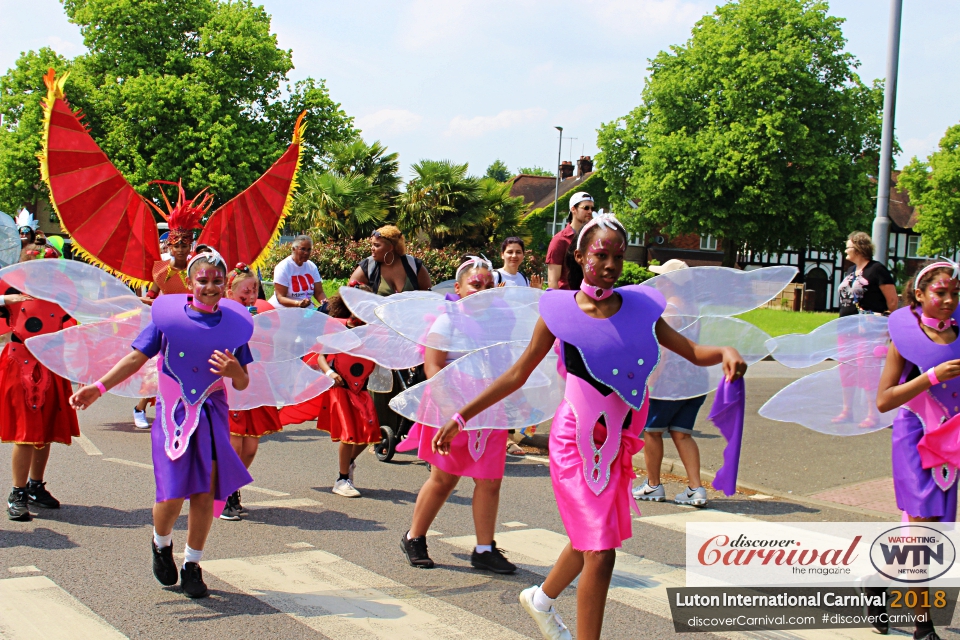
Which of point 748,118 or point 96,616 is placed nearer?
point 96,616

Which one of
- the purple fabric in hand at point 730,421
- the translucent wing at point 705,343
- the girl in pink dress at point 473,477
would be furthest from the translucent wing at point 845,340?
the girl in pink dress at point 473,477

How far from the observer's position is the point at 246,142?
36.2 metres

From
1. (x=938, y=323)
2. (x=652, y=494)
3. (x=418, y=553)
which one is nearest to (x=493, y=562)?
(x=418, y=553)

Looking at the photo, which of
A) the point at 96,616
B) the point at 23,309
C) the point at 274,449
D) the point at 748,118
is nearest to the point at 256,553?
the point at 96,616

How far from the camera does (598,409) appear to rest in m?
3.69

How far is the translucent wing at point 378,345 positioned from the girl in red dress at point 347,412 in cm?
167

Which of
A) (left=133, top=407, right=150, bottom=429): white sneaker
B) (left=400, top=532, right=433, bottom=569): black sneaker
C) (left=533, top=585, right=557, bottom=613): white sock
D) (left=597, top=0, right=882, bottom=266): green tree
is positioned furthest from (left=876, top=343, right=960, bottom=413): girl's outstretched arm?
(left=597, top=0, right=882, bottom=266): green tree

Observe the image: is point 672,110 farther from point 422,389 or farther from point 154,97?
point 422,389

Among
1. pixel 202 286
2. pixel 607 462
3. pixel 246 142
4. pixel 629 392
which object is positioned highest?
pixel 246 142

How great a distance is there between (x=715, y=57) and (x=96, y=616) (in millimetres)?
39780

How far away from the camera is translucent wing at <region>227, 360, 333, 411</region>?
530 cm

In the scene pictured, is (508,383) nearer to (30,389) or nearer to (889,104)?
(30,389)

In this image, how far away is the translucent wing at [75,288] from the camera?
504 centimetres

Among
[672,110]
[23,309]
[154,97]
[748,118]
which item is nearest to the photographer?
[23,309]
